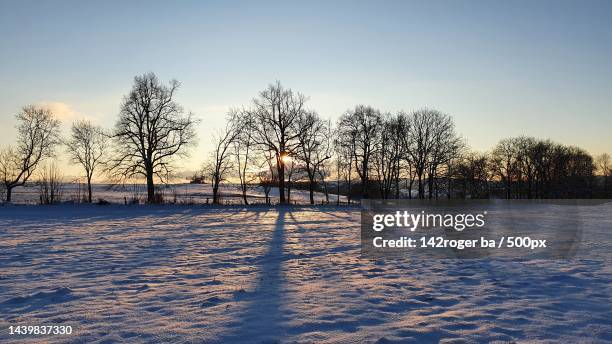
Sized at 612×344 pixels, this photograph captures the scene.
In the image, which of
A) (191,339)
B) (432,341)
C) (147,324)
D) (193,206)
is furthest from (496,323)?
(193,206)

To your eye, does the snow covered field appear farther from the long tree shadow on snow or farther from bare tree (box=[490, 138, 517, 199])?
bare tree (box=[490, 138, 517, 199])

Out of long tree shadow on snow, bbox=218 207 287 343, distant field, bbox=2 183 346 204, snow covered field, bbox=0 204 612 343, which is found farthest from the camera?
distant field, bbox=2 183 346 204

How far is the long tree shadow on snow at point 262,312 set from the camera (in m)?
5.54

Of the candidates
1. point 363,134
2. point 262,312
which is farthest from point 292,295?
point 363,134

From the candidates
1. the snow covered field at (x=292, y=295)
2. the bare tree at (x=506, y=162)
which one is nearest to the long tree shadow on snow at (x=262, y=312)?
the snow covered field at (x=292, y=295)

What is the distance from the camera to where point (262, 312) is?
658cm

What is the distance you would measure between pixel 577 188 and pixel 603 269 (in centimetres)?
7034

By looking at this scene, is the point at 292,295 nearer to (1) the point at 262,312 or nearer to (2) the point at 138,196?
(1) the point at 262,312

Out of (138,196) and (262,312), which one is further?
(138,196)

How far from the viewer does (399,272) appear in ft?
→ 32.0

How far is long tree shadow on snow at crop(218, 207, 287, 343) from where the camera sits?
554 centimetres

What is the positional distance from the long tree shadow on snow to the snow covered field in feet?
0.10

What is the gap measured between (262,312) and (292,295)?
1.17 m

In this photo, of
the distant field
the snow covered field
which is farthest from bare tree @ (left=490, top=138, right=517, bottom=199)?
the snow covered field
